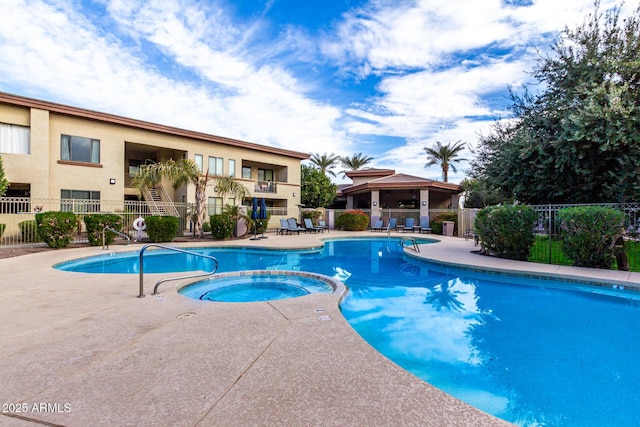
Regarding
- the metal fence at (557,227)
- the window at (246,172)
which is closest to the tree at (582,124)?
the metal fence at (557,227)

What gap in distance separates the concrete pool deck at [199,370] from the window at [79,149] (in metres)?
14.7

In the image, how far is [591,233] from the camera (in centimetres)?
843

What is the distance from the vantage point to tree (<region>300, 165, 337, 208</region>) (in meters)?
30.5

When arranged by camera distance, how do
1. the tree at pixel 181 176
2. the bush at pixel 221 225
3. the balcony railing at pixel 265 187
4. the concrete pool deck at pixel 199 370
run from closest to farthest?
the concrete pool deck at pixel 199 370 < the bush at pixel 221 225 < the tree at pixel 181 176 < the balcony railing at pixel 265 187

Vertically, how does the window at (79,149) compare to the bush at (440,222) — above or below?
above

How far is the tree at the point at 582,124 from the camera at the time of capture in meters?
9.16

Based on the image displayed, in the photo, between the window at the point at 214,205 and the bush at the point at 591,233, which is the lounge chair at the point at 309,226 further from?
the bush at the point at 591,233

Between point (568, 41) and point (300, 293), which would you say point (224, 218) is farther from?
point (568, 41)

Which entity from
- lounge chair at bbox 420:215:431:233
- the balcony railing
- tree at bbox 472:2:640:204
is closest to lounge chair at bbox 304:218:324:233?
the balcony railing

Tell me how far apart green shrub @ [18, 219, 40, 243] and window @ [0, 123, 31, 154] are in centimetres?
407

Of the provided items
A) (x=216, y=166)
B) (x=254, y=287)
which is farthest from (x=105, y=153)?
(x=254, y=287)

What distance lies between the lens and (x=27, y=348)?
11.1 feet

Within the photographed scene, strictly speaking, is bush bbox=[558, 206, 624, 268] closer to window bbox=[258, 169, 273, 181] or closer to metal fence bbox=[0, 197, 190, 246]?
metal fence bbox=[0, 197, 190, 246]

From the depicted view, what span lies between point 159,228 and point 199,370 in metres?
13.2
